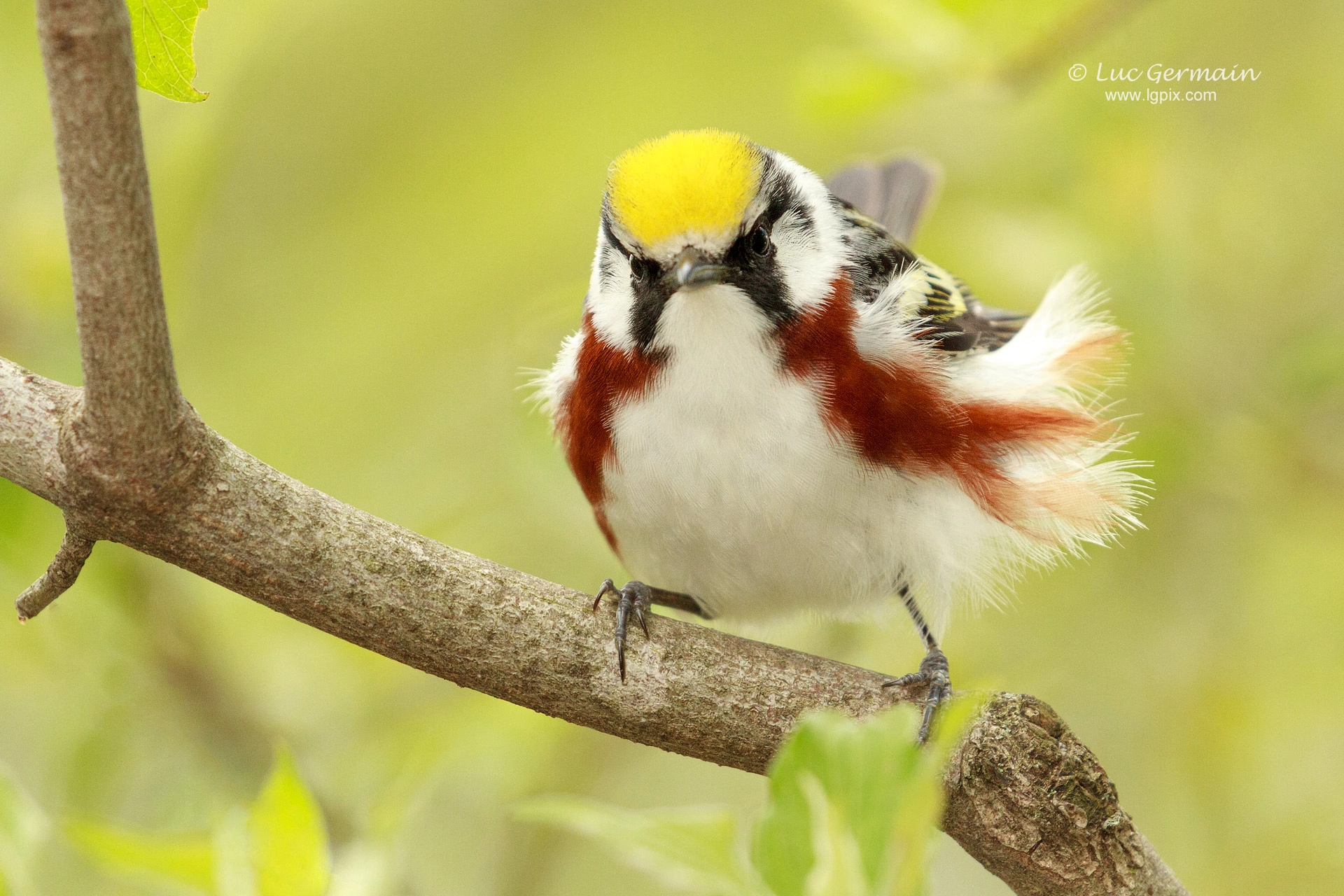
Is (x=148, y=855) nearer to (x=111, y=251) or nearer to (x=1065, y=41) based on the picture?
(x=111, y=251)

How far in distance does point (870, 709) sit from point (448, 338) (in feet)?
10.1

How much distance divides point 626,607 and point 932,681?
80cm

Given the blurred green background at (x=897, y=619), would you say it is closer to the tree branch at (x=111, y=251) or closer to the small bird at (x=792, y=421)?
the small bird at (x=792, y=421)

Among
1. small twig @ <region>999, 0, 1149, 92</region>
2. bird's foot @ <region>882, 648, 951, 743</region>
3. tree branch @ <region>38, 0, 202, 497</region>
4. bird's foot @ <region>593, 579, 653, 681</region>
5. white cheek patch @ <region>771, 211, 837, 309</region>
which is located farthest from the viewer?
small twig @ <region>999, 0, 1149, 92</region>

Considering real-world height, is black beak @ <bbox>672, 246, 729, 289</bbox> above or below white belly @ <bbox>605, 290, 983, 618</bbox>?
above

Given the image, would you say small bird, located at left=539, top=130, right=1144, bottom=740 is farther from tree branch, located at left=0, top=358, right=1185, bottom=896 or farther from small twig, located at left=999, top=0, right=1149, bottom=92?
small twig, located at left=999, top=0, right=1149, bottom=92

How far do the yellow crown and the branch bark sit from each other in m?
0.94

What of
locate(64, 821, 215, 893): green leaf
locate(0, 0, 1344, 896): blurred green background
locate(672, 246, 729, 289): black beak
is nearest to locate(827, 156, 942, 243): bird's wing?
locate(0, 0, 1344, 896): blurred green background

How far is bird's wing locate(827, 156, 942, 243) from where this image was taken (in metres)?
4.46

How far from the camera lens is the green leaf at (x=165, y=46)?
1620 mm

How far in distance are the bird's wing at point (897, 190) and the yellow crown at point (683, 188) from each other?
5.24ft

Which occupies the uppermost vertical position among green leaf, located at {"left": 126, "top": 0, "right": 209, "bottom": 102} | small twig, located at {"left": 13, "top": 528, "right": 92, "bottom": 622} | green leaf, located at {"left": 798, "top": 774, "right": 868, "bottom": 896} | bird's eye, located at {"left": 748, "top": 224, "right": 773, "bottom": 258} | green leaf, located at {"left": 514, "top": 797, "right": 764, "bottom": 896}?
green leaf, located at {"left": 126, "top": 0, "right": 209, "bottom": 102}

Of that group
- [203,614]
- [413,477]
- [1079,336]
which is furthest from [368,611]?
[1079,336]

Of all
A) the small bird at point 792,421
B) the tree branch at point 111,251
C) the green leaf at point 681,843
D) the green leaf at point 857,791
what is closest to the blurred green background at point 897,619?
the small bird at point 792,421
